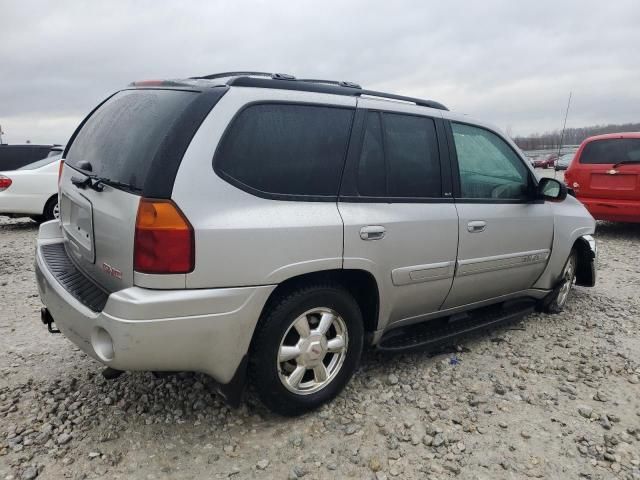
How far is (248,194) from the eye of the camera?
2379 mm

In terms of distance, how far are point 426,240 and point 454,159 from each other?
2.11 feet

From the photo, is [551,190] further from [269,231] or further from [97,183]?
[97,183]

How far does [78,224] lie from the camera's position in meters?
2.76

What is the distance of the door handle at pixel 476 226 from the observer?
10.8 feet

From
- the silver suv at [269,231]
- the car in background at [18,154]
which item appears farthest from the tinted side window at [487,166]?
Answer: the car in background at [18,154]

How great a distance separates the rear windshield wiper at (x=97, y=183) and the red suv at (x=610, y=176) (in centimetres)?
764

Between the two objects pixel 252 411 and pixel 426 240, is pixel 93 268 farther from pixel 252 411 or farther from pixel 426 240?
pixel 426 240

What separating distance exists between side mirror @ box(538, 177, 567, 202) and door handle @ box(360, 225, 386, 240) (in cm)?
169

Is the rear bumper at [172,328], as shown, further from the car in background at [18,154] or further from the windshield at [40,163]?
the car in background at [18,154]

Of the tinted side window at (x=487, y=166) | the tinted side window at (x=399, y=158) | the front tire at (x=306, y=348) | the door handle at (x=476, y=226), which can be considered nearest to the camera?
the front tire at (x=306, y=348)

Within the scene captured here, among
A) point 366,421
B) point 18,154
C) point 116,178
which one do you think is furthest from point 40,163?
point 366,421

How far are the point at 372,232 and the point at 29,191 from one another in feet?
24.9

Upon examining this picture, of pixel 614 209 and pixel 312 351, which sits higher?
pixel 614 209

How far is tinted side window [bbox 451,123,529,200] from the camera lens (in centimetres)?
340
